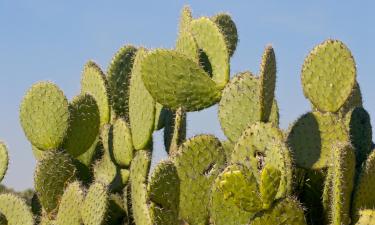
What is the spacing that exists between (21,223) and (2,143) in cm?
81

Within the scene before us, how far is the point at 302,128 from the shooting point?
3109mm

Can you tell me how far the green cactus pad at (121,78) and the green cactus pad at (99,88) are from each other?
7 centimetres

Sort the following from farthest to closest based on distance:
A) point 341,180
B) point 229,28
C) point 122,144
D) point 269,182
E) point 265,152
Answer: point 229,28, point 122,144, point 265,152, point 341,180, point 269,182

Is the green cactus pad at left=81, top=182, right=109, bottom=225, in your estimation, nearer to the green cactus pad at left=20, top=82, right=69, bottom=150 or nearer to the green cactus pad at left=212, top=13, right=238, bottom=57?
the green cactus pad at left=20, top=82, right=69, bottom=150

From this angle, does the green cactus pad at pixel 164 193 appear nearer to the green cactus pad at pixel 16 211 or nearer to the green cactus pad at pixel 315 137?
the green cactus pad at pixel 315 137

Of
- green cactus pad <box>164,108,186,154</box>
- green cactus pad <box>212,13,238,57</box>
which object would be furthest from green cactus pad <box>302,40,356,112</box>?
green cactus pad <box>212,13,238,57</box>

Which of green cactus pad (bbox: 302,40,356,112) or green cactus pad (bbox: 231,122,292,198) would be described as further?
green cactus pad (bbox: 302,40,356,112)

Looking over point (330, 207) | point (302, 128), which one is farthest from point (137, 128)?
point (330, 207)

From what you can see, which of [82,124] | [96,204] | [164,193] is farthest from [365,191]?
[82,124]

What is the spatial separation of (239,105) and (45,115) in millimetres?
1337

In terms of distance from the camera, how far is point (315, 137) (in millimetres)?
3072

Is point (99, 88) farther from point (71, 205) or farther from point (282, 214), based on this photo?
point (282, 214)

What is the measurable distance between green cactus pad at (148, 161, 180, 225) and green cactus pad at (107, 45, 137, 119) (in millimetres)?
1333

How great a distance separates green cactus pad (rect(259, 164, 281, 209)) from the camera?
253 centimetres
